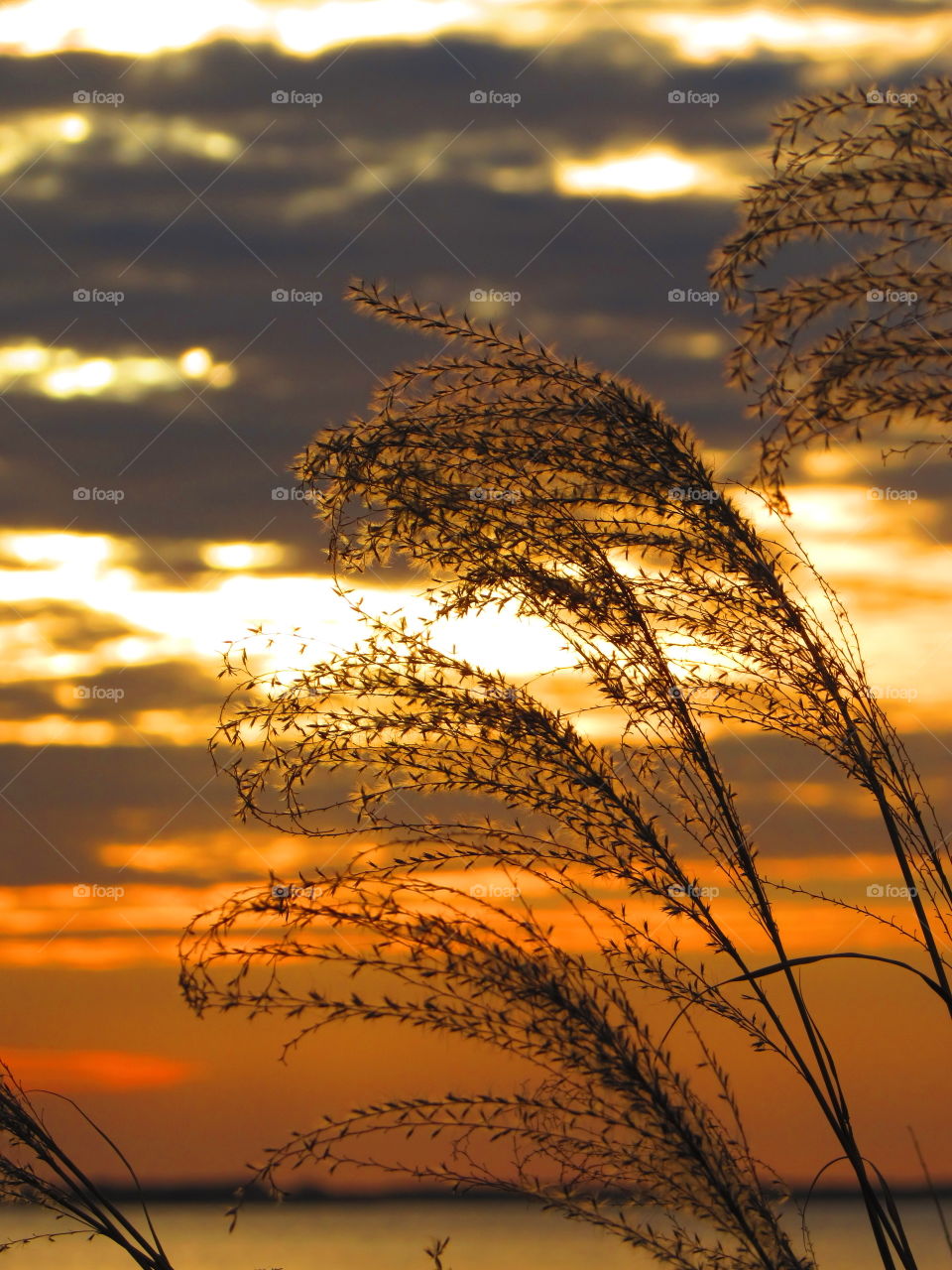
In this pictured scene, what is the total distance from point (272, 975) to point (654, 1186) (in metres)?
0.65

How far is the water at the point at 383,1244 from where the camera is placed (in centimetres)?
6125

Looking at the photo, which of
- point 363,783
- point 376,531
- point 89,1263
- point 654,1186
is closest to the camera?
point 654,1186

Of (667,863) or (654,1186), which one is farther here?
(667,863)

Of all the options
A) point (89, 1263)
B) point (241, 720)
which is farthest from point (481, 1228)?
point (241, 720)

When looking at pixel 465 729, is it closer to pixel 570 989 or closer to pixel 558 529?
pixel 558 529

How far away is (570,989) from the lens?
193 centimetres

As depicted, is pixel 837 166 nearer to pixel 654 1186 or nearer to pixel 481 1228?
pixel 654 1186

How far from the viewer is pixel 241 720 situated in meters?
2.61

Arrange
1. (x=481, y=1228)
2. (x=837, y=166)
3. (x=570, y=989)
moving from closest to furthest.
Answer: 1. (x=570, y=989)
2. (x=837, y=166)
3. (x=481, y=1228)

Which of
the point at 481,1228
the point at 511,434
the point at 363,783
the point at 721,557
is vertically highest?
the point at 511,434

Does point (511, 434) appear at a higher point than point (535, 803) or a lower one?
higher

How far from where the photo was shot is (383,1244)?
8062cm

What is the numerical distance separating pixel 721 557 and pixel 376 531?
0.68 meters

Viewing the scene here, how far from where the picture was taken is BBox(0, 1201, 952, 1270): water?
61250 mm
